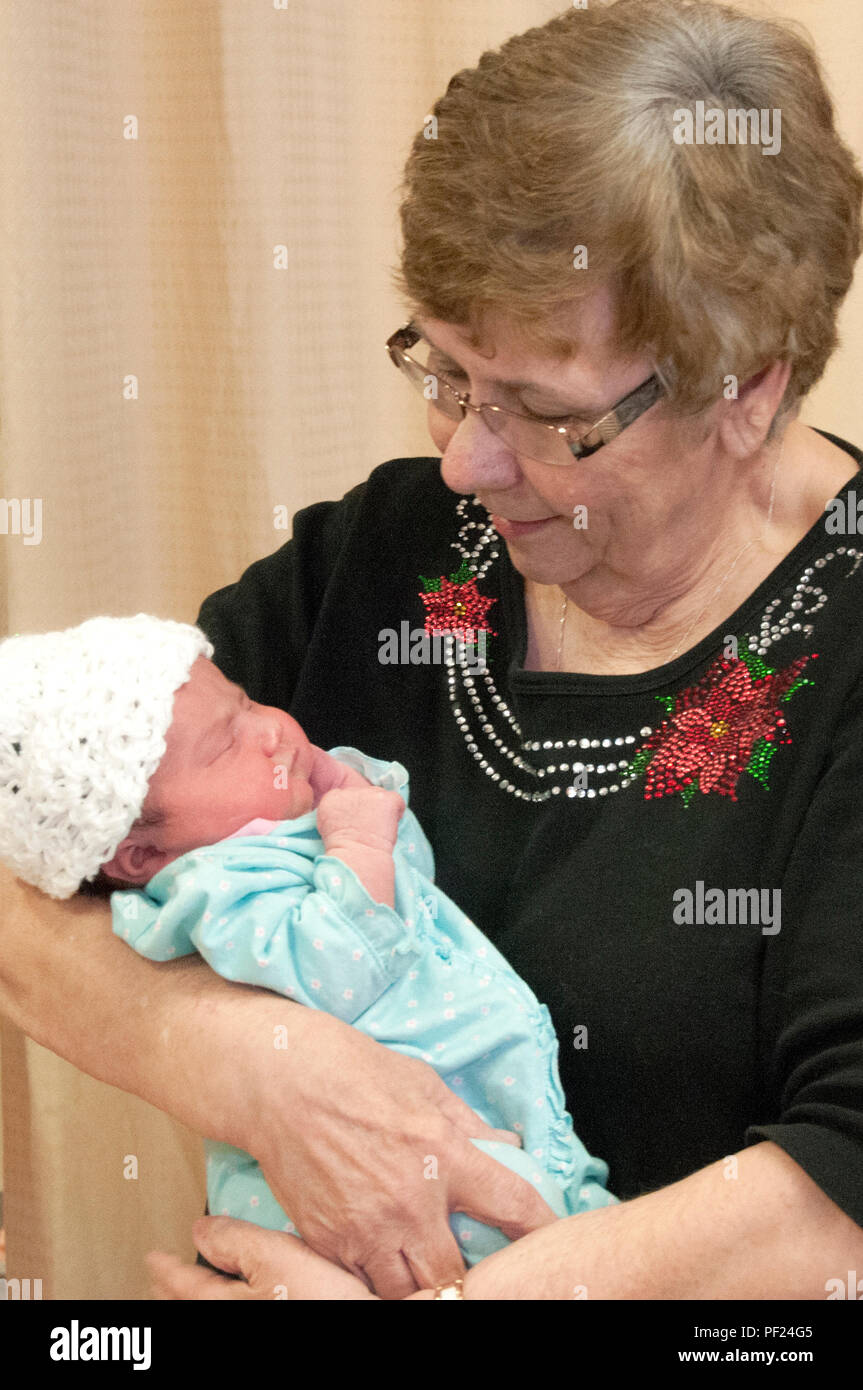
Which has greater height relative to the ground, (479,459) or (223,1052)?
(479,459)

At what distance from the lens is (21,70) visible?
172 cm

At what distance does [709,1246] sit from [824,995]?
209 millimetres

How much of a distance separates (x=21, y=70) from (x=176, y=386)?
1.52 feet

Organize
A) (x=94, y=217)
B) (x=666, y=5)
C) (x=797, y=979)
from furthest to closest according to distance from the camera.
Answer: (x=94, y=217), (x=666, y=5), (x=797, y=979)

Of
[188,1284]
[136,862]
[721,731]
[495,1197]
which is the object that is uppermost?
[721,731]

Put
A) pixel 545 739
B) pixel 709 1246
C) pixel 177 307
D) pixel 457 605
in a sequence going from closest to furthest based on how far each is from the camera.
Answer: pixel 709 1246, pixel 545 739, pixel 457 605, pixel 177 307

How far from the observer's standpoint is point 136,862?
1312 millimetres

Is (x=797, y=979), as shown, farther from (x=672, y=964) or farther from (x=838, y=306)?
(x=838, y=306)

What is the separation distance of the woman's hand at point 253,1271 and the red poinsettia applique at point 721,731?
50cm

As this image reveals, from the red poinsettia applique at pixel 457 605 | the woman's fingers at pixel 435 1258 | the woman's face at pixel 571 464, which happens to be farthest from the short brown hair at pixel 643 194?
the woman's fingers at pixel 435 1258

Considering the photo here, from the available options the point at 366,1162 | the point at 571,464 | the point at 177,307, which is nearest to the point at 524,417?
the point at 571,464

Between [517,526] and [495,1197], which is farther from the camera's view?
[517,526]

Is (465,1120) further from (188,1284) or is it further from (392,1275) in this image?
(188,1284)

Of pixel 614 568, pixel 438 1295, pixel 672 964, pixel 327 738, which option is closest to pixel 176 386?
pixel 327 738
